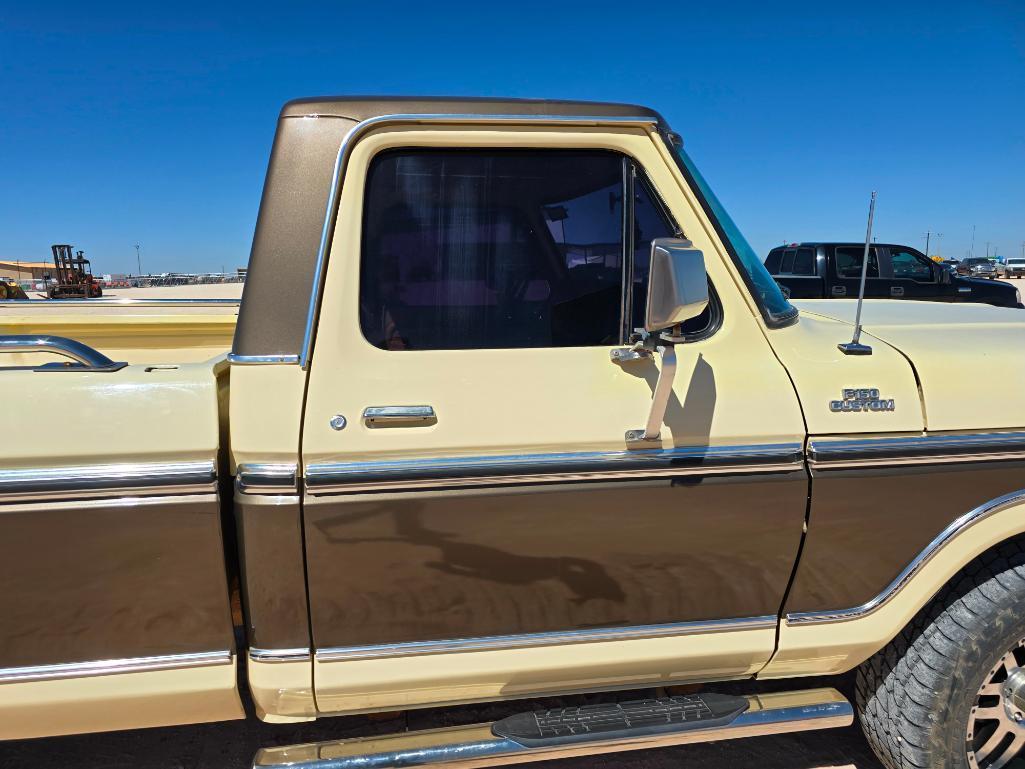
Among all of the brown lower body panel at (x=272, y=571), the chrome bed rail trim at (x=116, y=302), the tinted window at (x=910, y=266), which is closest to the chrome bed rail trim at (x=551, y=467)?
the brown lower body panel at (x=272, y=571)

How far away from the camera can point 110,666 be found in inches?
67.5

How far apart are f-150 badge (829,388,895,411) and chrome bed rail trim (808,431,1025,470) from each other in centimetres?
9

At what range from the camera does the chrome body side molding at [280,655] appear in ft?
5.74

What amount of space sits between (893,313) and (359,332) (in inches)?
Answer: 89.3

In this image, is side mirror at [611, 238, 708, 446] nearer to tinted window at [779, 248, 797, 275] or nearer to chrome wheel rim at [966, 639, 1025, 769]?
chrome wheel rim at [966, 639, 1025, 769]

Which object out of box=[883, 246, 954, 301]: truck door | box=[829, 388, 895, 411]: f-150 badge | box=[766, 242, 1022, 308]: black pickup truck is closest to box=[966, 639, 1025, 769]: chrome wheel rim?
box=[829, 388, 895, 411]: f-150 badge

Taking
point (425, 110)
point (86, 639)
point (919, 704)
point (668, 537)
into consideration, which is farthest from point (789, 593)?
point (86, 639)

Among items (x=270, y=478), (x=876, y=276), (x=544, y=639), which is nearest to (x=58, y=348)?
(x=270, y=478)

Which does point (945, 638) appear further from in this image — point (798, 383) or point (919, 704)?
point (798, 383)

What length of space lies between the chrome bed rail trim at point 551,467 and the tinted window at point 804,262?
37.1ft

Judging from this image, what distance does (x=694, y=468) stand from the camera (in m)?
1.81

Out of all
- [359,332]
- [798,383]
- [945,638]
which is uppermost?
[359,332]

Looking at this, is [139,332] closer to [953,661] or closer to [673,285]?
[673,285]

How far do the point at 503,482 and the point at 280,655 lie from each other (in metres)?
0.74
